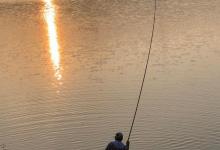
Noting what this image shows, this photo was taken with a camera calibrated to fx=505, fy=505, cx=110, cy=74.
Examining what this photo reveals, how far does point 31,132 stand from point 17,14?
26.1 m

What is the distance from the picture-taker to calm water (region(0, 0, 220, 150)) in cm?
1467

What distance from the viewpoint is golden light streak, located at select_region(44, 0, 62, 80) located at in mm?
22831

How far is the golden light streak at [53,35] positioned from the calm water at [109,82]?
0.30ft

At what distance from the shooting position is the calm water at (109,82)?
14672 millimetres

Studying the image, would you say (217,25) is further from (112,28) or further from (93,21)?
(93,21)

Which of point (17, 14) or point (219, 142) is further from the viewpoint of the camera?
point (17, 14)

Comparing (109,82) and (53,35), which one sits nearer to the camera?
(109,82)

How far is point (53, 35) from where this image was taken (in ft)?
101

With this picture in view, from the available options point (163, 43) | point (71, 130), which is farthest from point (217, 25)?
point (71, 130)

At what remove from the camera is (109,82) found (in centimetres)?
1962

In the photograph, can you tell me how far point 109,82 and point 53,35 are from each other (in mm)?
11856

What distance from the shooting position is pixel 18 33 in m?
30.9

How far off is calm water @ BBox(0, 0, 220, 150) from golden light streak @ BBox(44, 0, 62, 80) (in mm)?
92

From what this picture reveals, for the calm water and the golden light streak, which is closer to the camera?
the calm water
